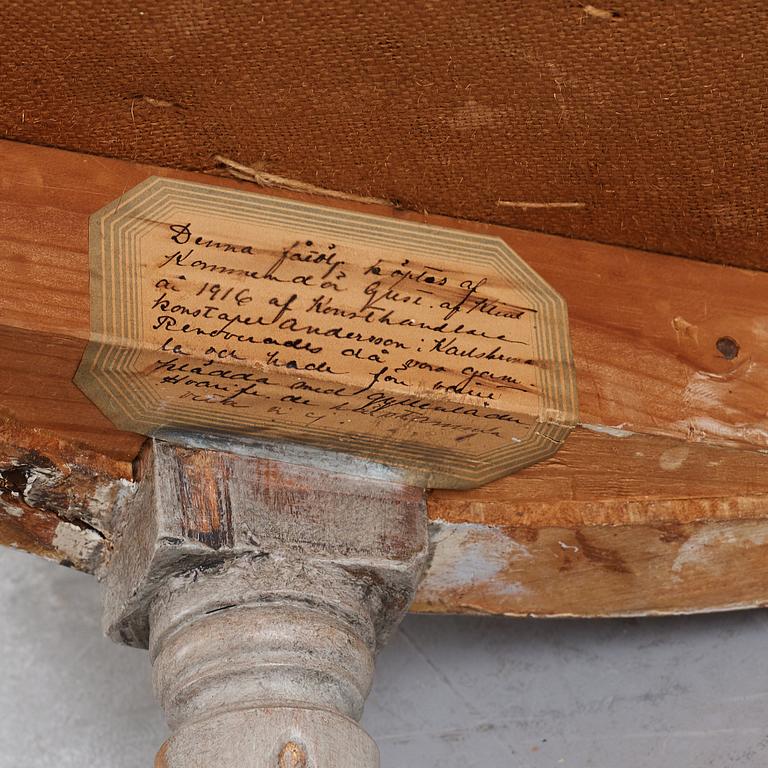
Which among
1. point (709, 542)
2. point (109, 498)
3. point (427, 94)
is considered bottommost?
point (109, 498)

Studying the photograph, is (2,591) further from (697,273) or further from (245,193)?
(697,273)

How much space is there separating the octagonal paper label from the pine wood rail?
0.03 metres

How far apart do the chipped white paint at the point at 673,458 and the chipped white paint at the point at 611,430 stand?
0.07 meters

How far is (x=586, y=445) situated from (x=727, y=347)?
0.22m

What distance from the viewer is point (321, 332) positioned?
1.11 m

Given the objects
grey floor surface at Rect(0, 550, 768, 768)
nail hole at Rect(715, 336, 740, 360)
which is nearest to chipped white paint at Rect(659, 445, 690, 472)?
nail hole at Rect(715, 336, 740, 360)

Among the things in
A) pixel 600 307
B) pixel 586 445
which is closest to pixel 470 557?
pixel 586 445

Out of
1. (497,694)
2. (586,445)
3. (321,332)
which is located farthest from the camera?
(497,694)

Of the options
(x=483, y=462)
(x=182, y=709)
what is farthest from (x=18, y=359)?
(x=483, y=462)

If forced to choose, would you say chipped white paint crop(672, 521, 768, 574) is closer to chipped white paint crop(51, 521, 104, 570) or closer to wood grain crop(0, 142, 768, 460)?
wood grain crop(0, 142, 768, 460)

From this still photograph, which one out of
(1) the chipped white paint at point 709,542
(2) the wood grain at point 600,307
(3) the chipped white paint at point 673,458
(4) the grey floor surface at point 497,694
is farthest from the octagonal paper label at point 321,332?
(4) the grey floor surface at point 497,694

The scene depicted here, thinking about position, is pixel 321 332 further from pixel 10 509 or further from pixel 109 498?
pixel 10 509

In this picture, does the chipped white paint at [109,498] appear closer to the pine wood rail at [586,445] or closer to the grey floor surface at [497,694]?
the pine wood rail at [586,445]

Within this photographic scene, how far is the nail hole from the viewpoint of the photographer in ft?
4.14
